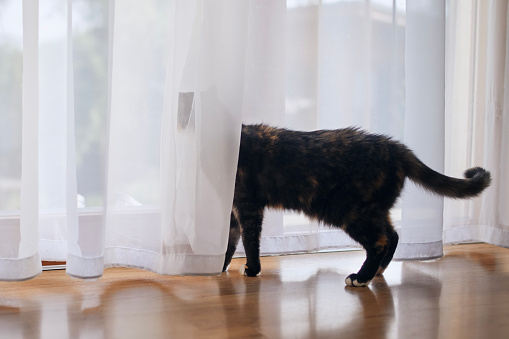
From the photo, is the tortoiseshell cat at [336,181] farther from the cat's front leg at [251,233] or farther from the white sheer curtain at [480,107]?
the white sheer curtain at [480,107]

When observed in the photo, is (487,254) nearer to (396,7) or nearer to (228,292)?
(396,7)

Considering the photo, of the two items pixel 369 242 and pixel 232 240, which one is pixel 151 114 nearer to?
pixel 232 240

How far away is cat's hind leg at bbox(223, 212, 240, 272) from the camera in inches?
78.8

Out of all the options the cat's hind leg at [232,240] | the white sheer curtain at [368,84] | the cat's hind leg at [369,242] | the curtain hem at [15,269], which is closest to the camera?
the curtain hem at [15,269]

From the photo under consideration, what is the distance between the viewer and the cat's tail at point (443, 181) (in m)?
1.85

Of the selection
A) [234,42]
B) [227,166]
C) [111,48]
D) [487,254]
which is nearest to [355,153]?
[227,166]

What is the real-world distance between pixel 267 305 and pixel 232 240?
0.49 metres

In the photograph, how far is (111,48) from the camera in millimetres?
1744

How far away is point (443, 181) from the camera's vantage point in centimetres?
187

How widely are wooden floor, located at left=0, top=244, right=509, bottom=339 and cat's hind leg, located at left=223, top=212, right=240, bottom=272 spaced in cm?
5

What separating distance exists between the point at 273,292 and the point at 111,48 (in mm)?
941

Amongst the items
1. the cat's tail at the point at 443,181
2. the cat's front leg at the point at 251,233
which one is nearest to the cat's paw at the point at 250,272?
the cat's front leg at the point at 251,233

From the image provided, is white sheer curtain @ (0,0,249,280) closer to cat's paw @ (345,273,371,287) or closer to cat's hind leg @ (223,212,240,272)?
cat's hind leg @ (223,212,240,272)

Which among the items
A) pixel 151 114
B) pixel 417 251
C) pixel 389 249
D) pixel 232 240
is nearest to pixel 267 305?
pixel 232 240
